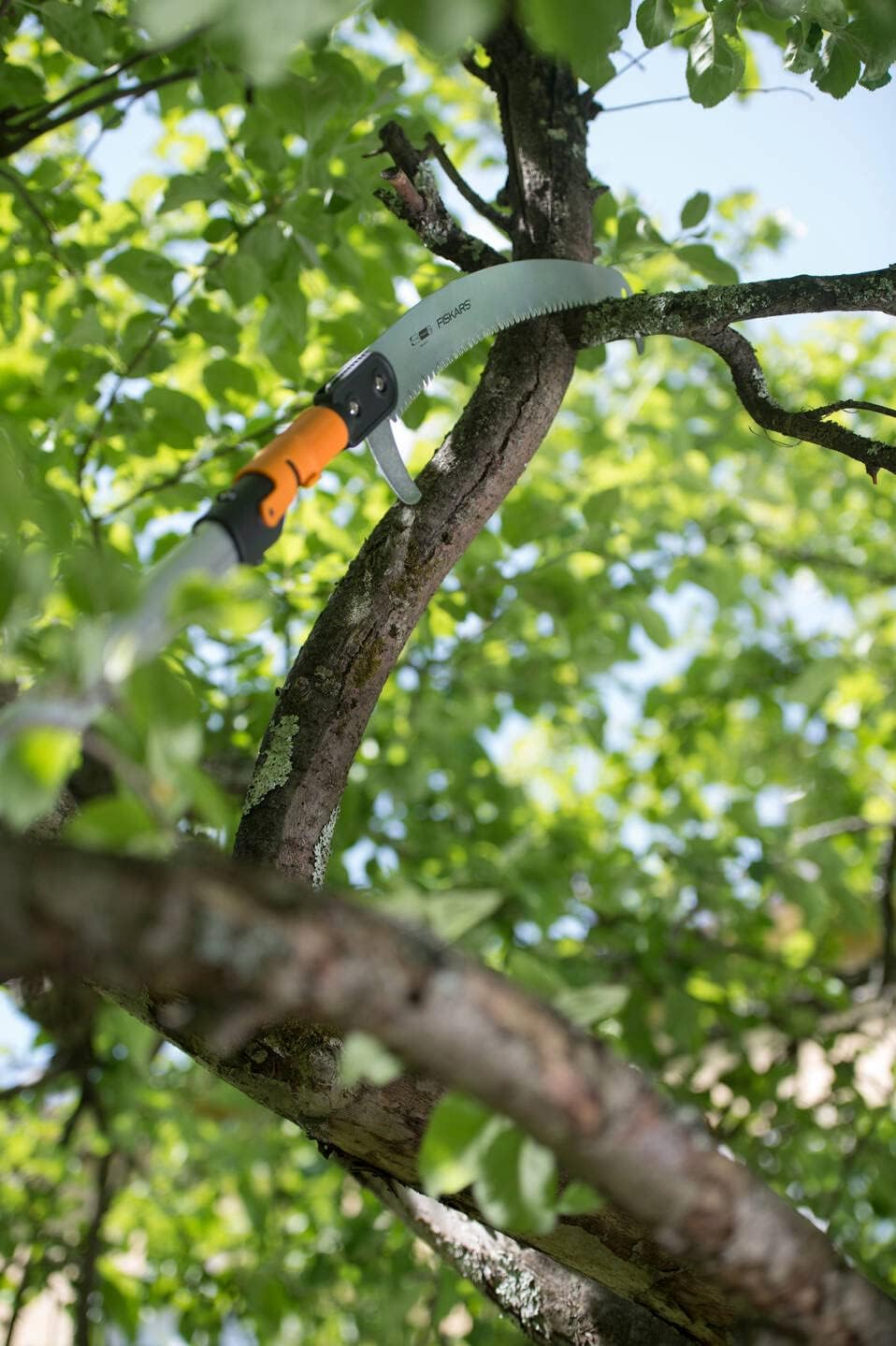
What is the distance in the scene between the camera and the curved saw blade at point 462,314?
0.93 meters

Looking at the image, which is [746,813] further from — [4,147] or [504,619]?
[4,147]

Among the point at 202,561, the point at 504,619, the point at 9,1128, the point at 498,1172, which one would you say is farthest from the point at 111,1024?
the point at 9,1128

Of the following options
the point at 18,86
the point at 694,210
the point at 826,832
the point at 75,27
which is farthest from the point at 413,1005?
the point at 826,832

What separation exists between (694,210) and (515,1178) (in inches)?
43.9

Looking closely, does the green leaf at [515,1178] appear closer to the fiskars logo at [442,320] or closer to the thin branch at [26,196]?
the fiskars logo at [442,320]

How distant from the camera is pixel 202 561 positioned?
0.66 meters

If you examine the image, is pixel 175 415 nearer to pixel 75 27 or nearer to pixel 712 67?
pixel 75 27

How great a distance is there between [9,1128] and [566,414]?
293 centimetres

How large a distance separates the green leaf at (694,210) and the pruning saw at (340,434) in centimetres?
21

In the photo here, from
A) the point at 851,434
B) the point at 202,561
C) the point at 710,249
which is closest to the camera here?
the point at 202,561

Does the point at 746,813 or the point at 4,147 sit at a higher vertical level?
the point at 4,147

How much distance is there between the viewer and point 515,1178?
465 millimetres

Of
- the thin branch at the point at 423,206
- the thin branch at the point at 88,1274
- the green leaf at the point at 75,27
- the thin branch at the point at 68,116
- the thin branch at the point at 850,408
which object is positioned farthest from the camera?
the thin branch at the point at 88,1274

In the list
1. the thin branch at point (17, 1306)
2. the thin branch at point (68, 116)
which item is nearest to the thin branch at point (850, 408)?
the thin branch at point (68, 116)
